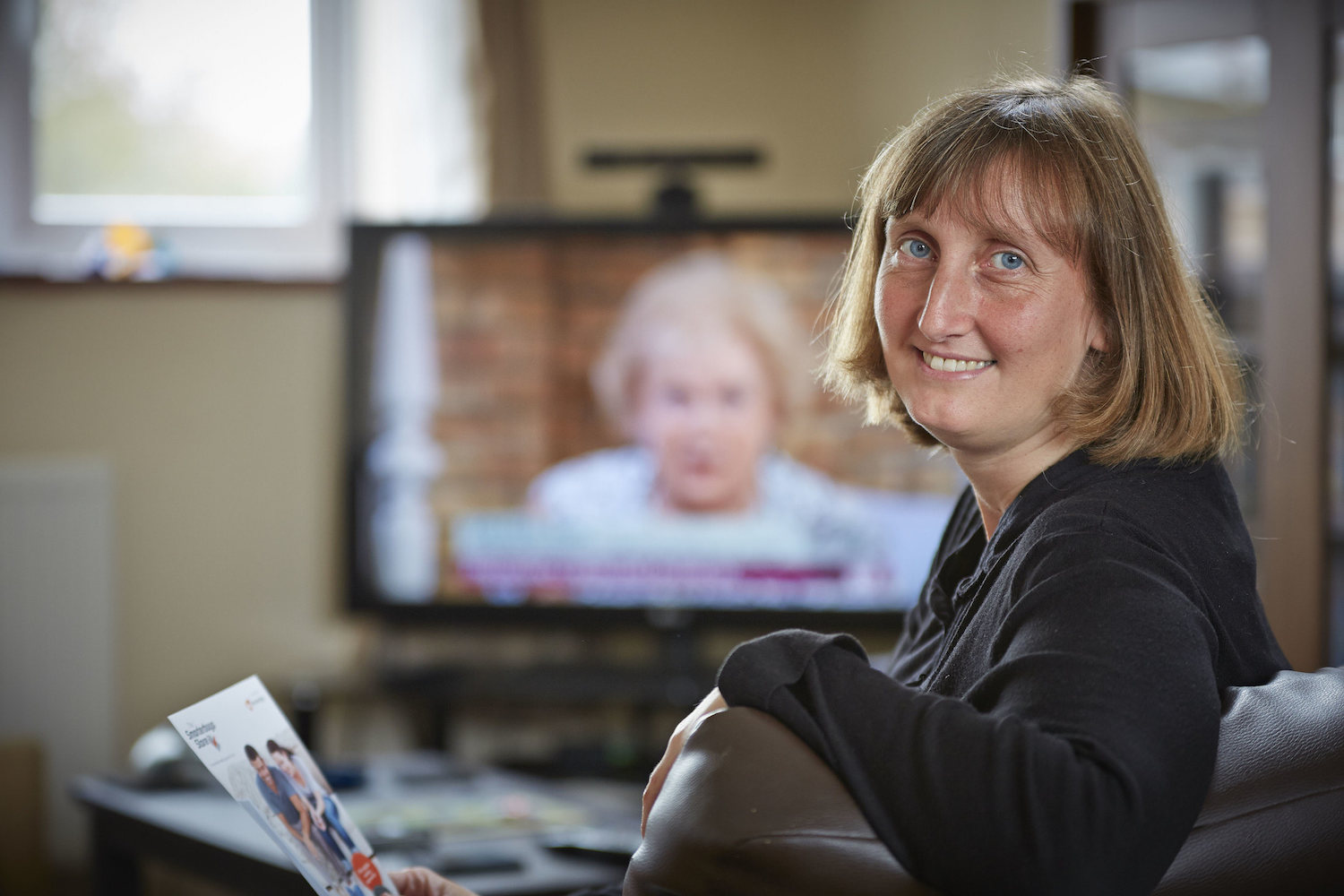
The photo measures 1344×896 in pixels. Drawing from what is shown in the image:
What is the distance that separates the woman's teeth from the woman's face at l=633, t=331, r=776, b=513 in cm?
204

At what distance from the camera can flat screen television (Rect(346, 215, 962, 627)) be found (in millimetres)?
3016

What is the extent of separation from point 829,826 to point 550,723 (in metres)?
2.62

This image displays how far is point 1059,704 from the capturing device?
72 centimetres

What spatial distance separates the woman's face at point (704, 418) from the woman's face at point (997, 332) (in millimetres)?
2033

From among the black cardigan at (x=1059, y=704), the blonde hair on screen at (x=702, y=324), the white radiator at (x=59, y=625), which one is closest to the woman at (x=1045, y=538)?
the black cardigan at (x=1059, y=704)

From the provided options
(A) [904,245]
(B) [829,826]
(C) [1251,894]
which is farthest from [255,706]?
(C) [1251,894]

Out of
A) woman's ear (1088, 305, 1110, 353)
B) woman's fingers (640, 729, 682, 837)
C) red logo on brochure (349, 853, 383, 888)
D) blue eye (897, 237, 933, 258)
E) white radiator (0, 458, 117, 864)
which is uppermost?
blue eye (897, 237, 933, 258)

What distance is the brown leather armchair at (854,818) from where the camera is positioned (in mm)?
745

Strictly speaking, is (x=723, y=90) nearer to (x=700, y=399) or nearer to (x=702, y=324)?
(x=702, y=324)

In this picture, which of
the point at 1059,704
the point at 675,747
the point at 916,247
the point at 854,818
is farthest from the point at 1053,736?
the point at 916,247

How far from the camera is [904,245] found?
1.00m

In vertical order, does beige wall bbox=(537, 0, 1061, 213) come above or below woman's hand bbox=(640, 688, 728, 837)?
above

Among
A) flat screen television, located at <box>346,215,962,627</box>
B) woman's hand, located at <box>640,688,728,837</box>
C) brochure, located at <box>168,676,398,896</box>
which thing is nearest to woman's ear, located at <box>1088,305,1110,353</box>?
woman's hand, located at <box>640,688,728,837</box>

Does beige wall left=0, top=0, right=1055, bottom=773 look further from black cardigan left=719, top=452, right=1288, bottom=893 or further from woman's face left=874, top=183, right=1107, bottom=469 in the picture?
black cardigan left=719, top=452, right=1288, bottom=893
